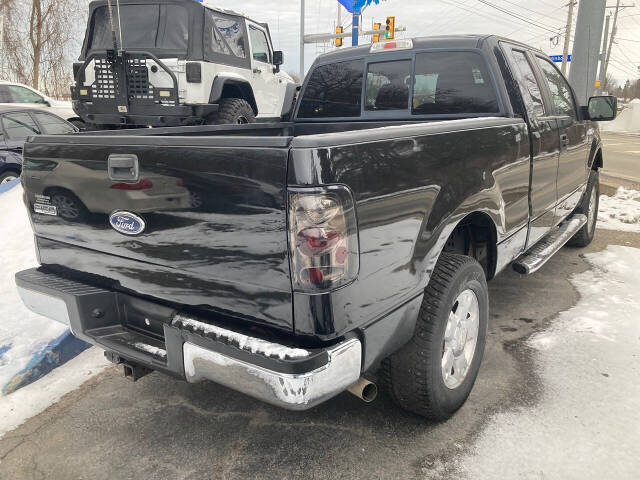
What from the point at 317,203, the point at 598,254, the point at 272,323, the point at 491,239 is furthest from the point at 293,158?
the point at 598,254

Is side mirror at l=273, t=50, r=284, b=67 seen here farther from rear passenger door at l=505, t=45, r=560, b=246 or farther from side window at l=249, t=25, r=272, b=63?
rear passenger door at l=505, t=45, r=560, b=246

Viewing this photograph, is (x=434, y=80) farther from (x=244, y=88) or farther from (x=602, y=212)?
(x=244, y=88)

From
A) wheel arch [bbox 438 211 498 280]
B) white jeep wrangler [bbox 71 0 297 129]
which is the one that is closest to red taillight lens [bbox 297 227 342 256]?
wheel arch [bbox 438 211 498 280]

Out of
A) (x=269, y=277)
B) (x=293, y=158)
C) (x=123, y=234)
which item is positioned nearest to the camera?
(x=293, y=158)

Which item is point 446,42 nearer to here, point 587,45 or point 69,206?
point 69,206

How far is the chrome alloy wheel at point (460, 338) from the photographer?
8.55ft

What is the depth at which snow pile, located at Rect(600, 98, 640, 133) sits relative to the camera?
33.8 meters

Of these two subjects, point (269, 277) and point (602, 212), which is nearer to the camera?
point (269, 277)

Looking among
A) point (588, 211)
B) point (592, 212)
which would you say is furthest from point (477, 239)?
point (592, 212)

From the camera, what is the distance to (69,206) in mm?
2500

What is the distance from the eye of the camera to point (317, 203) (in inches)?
70.3

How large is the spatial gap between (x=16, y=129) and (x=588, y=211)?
7.59 metres

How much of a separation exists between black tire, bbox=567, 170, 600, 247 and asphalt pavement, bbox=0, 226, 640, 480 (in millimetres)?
2750

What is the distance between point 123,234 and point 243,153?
75cm
